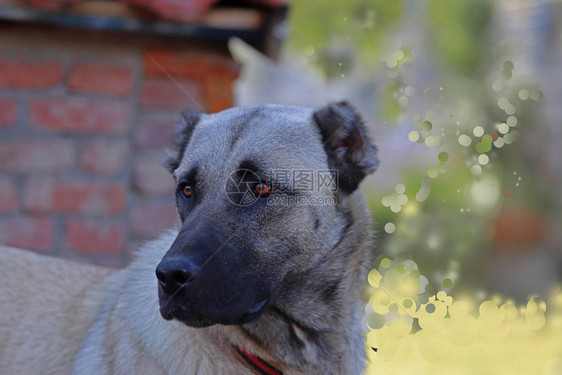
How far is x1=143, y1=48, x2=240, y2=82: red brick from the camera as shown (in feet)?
12.0

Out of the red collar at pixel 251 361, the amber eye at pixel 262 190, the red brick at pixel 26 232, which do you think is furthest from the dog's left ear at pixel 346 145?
the red brick at pixel 26 232

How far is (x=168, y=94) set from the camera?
3697 mm

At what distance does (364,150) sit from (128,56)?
176 cm

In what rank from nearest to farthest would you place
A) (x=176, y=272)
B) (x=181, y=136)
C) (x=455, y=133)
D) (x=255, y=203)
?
1. (x=176, y=272)
2. (x=255, y=203)
3. (x=181, y=136)
4. (x=455, y=133)

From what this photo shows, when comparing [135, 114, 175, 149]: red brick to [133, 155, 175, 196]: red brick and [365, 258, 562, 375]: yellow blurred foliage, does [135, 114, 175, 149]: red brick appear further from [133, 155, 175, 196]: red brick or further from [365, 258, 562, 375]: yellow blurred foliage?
[365, 258, 562, 375]: yellow blurred foliage

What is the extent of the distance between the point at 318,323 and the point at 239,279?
1.47ft

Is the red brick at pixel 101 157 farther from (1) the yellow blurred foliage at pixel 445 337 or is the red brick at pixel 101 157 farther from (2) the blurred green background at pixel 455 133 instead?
(2) the blurred green background at pixel 455 133

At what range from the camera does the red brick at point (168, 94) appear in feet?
12.0

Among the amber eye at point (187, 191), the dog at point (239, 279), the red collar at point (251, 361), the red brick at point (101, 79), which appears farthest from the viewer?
the red brick at point (101, 79)

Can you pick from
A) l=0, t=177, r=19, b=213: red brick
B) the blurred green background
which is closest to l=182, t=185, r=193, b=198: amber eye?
l=0, t=177, r=19, b=213: red brick

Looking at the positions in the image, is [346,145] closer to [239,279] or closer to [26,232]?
[239,279]

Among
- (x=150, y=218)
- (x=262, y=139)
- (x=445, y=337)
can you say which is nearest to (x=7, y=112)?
(x=150, y=218)

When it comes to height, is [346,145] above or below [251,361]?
above

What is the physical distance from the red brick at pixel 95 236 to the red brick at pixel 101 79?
0.74 metres
